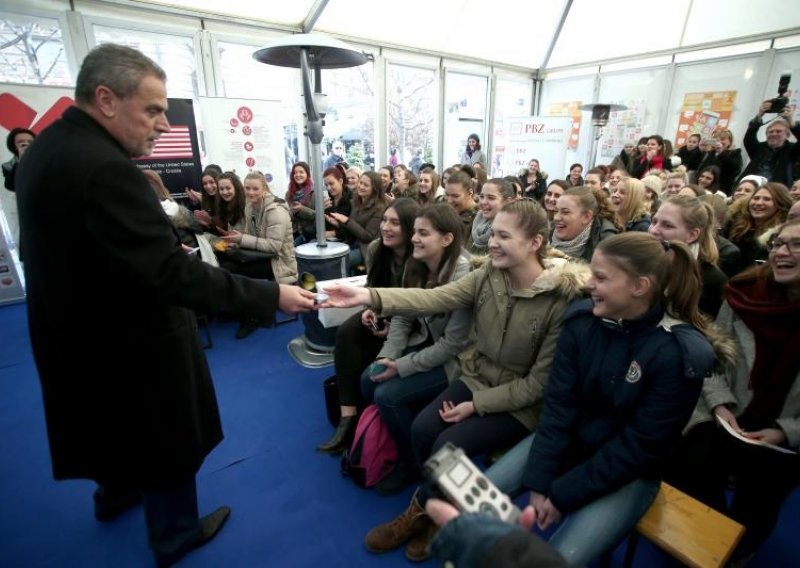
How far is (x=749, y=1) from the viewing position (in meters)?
6.86

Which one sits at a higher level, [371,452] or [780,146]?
[780,146]

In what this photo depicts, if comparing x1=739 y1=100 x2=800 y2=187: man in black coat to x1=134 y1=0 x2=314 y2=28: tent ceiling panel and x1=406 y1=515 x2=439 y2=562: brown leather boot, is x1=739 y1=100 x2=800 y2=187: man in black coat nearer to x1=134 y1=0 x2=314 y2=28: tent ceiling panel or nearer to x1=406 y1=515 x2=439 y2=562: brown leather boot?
x1=406 y1=515 x2=439 y2=562: brown leather boot

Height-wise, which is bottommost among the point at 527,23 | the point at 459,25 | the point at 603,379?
the point at 603,379

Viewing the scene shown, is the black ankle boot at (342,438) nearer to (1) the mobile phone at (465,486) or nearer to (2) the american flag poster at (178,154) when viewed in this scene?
(1) the mobile phone at (465,486)

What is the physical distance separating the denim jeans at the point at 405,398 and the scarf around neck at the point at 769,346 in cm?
130

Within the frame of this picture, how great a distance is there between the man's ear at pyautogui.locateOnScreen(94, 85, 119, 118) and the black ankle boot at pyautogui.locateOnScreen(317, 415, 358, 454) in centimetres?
184

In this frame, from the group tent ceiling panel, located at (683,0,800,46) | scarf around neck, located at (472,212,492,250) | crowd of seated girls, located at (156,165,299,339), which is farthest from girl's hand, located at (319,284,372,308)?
tent ceiling panel, located at (683,0,800,46)

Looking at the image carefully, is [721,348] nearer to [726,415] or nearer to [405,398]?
[726,415]

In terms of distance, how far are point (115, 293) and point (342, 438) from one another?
151 cm

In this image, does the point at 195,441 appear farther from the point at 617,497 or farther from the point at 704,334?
the point at 704,334

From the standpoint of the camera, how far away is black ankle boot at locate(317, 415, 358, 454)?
2383 millimetres

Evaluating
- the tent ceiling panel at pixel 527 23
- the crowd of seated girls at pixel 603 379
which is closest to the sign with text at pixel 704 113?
the tent ceiling panel at pixel 527 23

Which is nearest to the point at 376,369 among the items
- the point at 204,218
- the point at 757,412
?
the point at 757,412

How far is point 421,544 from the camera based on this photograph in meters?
1.79
